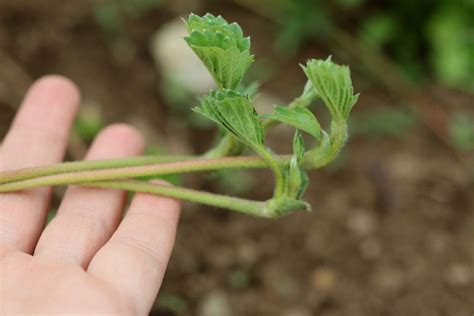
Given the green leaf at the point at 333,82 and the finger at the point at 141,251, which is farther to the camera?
the finger at the point at 141,251

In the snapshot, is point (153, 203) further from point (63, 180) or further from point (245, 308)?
point (245, 308)

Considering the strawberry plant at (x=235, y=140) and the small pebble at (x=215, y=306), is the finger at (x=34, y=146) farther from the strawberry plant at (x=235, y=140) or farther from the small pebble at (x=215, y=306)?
the small pebble at (x=215, y=306)

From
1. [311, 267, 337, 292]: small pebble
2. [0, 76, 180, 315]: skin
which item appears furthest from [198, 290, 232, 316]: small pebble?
[0, 76, 180, 315]: skin

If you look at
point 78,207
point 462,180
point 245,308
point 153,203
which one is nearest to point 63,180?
point 78,207

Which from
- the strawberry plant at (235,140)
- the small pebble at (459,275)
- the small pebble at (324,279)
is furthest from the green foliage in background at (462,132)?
the strawberry plant at (235,140)

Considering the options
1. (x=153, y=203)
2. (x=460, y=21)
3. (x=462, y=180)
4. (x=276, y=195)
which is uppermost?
(x=460, y=21)

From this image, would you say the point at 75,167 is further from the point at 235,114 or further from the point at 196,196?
the point at 235,114

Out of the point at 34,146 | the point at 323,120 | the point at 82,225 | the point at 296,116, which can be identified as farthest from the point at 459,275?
the point at 34,146
